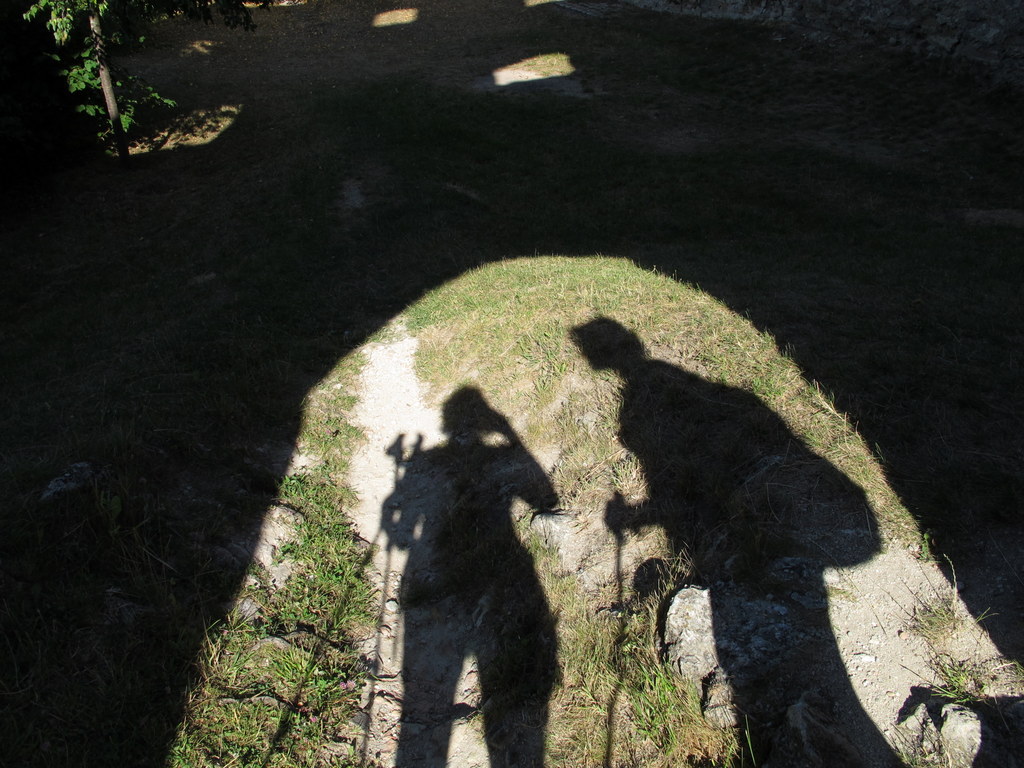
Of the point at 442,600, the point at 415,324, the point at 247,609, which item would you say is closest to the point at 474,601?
the point at 442,600

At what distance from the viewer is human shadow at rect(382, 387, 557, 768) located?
10.2ft

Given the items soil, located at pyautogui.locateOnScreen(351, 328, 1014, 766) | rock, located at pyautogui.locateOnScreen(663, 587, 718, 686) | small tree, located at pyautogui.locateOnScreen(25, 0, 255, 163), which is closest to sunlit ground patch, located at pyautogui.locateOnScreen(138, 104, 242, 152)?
small tree, located at pyautogui.locateOnScreen(25, 0, 255, 163)

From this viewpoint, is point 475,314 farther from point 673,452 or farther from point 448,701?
point 448,701

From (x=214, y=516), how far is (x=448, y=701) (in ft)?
5.88

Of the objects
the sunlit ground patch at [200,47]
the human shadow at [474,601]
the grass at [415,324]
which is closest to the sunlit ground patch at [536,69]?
the grass at [415,324]

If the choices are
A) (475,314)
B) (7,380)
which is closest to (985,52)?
(475,314)

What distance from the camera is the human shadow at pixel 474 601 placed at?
3.09 meters

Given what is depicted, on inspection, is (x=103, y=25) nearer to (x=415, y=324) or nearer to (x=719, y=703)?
(x=415, y=324)

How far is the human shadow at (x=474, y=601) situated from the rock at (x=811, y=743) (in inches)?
39.0

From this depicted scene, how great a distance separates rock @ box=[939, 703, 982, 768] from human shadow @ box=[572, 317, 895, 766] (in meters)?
0.21

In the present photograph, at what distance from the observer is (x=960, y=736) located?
234cm

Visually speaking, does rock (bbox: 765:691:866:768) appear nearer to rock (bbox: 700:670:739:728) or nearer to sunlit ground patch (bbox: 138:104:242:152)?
rock (bbox: 700:670:739:728)

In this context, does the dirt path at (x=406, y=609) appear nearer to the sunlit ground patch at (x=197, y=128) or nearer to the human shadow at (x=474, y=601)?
the human shadow at (x=474, y=601)

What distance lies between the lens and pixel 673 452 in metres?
4.04
